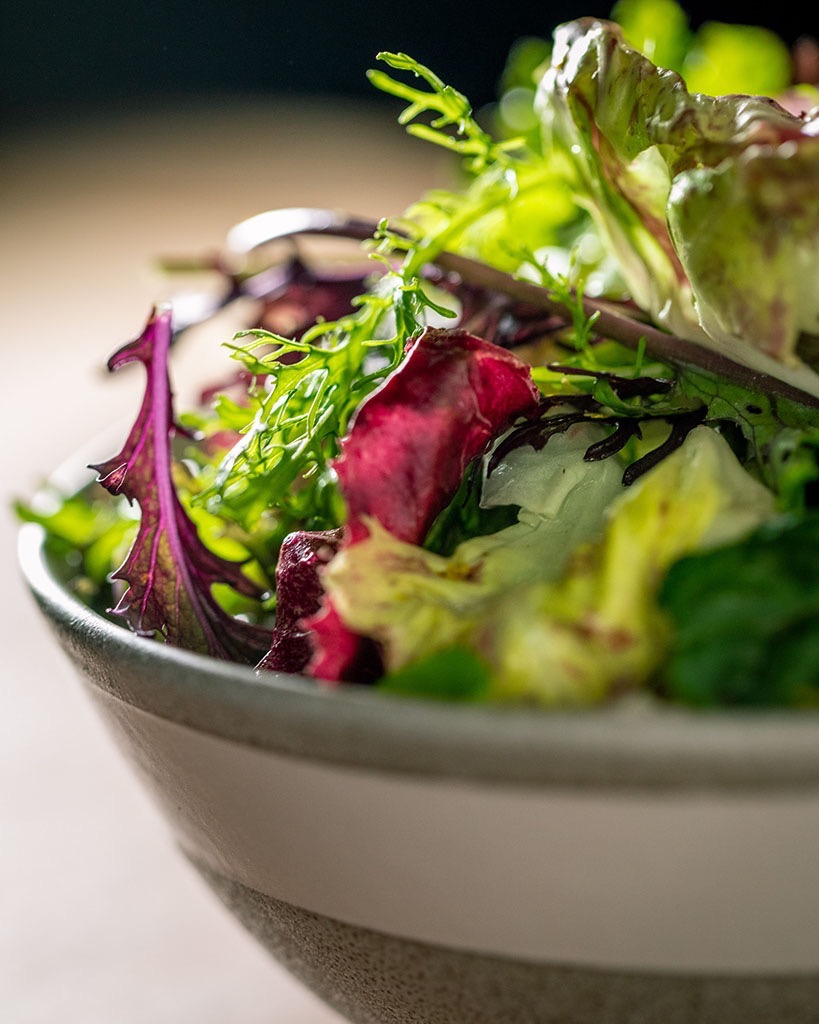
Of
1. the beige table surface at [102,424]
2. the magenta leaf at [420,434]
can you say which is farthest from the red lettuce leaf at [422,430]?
the beige table surface at [102,424]

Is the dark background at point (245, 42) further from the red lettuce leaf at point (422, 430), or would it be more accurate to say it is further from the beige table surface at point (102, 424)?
the red lettuce leaf at point (422, 430)

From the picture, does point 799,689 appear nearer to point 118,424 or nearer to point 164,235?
point 118,424

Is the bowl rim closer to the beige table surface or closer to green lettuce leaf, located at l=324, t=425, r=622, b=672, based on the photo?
green lettuce leaf, located at l=324, t=425, r=622, b=672

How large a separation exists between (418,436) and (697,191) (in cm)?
10

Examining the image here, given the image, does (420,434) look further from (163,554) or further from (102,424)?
(102,424)

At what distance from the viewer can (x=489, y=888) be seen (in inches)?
11.6

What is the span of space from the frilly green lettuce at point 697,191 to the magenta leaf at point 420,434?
0.22 ft

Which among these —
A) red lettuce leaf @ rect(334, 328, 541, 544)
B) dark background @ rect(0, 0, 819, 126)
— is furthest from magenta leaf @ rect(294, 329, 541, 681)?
dark background @ rect(0, 0, 819, 126)

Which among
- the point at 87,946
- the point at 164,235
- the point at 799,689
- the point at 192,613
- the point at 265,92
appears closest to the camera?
the point at 799,689

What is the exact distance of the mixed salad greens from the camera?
29 centimetres

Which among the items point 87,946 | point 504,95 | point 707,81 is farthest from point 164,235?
point 87,946

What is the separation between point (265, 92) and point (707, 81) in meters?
2.16

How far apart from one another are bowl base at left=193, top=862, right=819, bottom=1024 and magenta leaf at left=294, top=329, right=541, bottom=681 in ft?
0.25

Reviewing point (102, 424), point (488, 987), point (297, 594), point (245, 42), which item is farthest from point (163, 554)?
point (245, 42)
